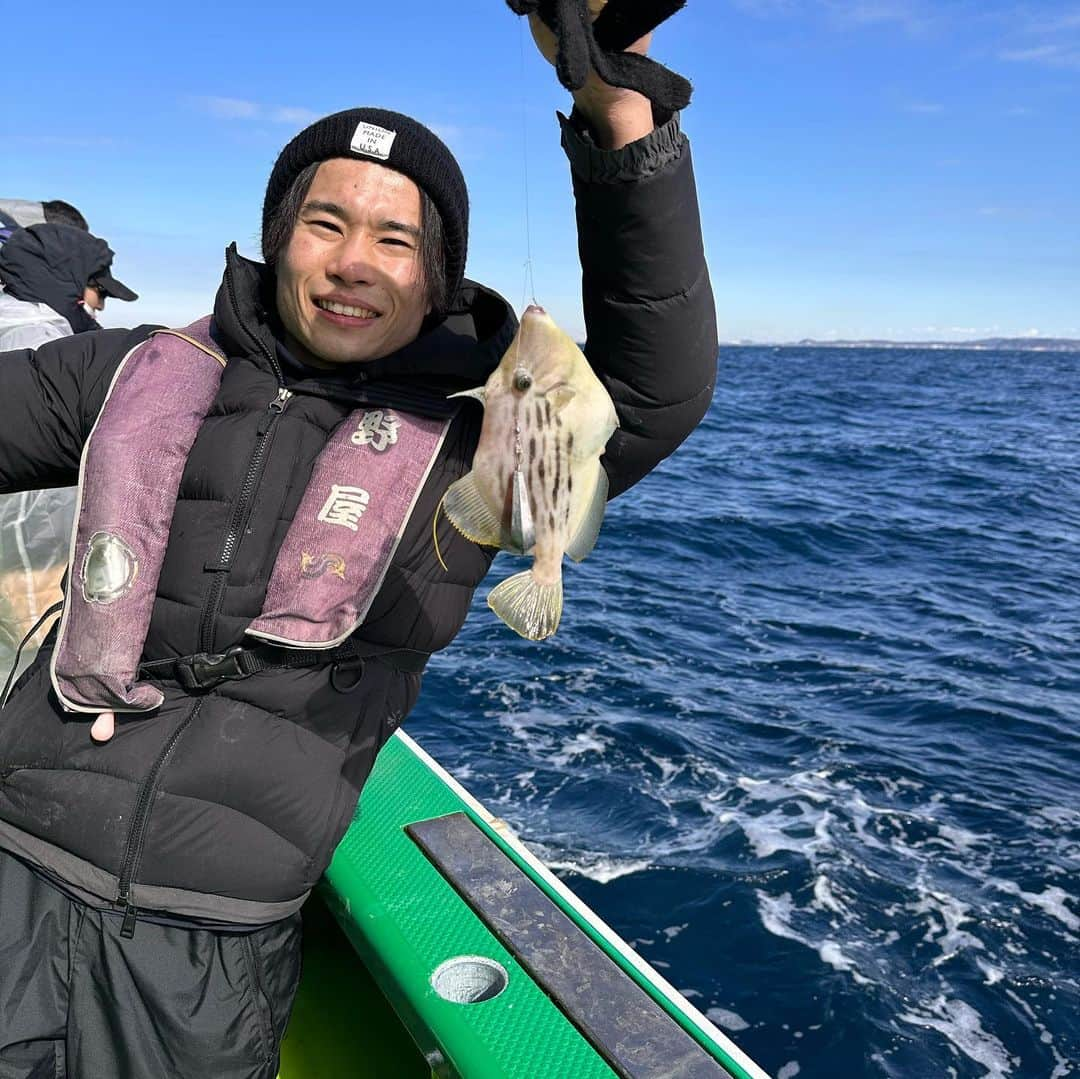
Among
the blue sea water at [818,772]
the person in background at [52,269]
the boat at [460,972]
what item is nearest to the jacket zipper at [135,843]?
the boat at [460,972]

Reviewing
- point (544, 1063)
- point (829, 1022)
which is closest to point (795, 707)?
point (829, 1022)

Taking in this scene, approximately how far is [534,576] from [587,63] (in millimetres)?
1000

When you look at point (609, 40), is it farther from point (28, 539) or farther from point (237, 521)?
point (28, 539)

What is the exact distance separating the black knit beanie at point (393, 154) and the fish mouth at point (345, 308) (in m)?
0.26

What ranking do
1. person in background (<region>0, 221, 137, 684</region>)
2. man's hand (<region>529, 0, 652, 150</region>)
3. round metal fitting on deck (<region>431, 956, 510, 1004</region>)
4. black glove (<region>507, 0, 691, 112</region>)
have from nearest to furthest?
black glove (<region>507, 0, 691, 112</region>) → man's hand (<region>529, 0, 652, 150</region>) → round metal fitting on deck (<region>431, 956, 510, 1004</region>) → person in background (<region>0, 221, 137, 684</region>)

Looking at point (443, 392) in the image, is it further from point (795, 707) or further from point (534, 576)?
point (795, 707)

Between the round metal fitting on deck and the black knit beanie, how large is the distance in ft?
6.89

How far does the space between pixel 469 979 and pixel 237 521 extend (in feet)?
5.22

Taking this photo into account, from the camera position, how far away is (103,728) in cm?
238

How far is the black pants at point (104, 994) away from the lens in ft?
7.75

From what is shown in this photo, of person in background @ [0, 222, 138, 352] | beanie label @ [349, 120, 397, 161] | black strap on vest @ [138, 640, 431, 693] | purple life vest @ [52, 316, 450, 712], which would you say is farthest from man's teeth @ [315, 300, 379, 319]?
person in background @ [0, 222, 138, 352]

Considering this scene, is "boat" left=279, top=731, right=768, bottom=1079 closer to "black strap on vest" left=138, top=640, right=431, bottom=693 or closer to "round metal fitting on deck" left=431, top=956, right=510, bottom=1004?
"round metal fitting on deck" left=431, top=956, right=510, bottom=1004

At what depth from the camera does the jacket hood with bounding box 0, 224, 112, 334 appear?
524 cm

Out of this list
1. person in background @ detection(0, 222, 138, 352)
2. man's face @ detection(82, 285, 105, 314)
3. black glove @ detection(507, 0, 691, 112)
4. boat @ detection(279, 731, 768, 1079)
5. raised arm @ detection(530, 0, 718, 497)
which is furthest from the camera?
man's face @ detection(82, 285, 105, 314)
